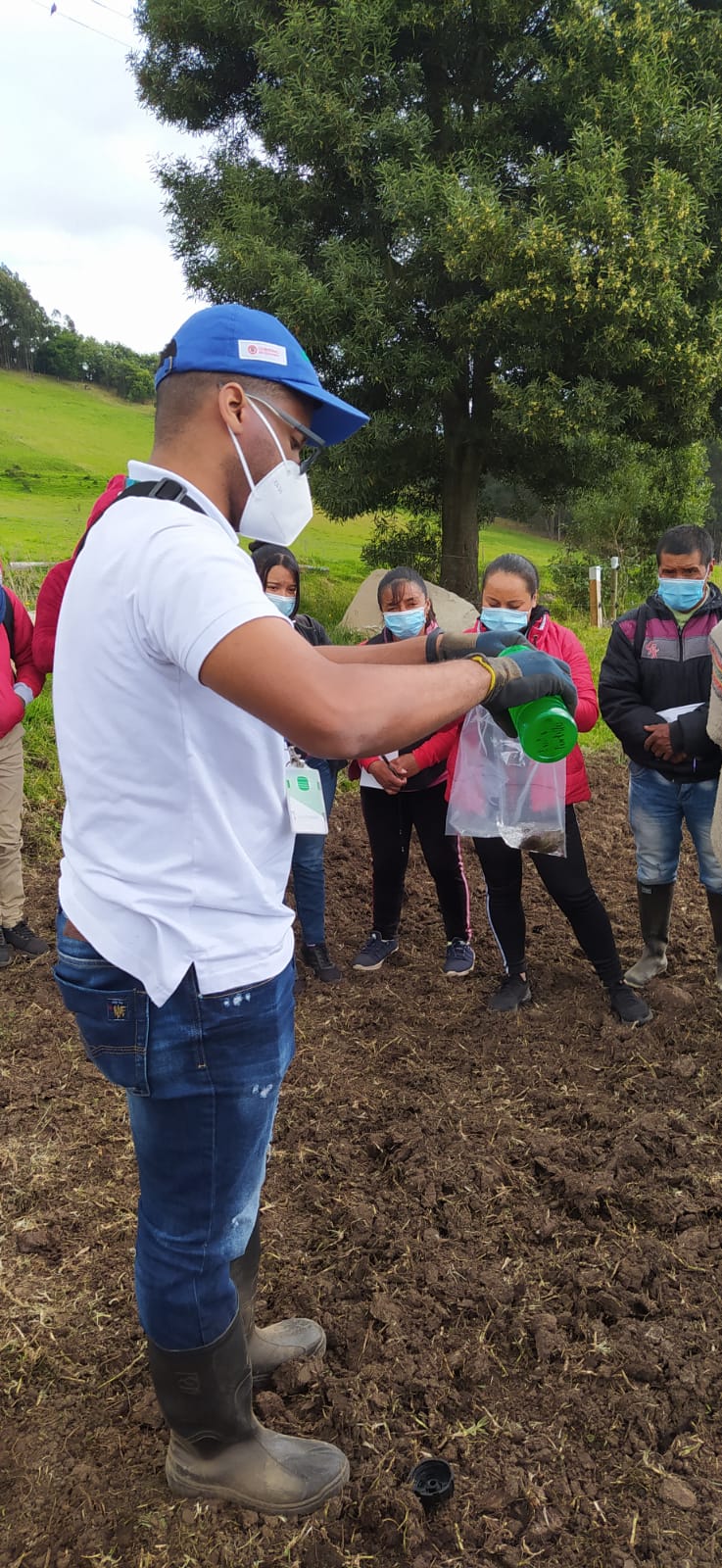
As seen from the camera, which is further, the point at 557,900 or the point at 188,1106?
the point at 557,900

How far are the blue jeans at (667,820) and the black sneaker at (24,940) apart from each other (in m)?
3.06

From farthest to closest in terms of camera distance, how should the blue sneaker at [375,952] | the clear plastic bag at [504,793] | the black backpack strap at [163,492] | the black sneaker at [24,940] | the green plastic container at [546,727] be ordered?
the black sneaker at [24,940] → the blue sneaker at [375,952] → the clear plastic bag at [504,793] → the green plastic container at [546,727] → the black backpack strap at [163,492]

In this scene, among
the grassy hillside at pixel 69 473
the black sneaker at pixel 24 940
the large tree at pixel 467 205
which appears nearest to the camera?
the black sneaker at pixel 24 940

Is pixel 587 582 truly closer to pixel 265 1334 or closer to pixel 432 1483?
pixel 265 1334

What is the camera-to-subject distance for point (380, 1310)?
2.64 meters

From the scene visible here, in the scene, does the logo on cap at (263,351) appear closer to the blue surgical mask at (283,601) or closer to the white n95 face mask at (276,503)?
the white n95 face mask at (276,503)

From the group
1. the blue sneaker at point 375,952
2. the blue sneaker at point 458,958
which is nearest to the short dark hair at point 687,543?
the blue sneaker at point 458,958

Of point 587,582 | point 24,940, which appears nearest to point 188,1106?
point 24,940

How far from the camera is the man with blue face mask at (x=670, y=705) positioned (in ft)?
13.1

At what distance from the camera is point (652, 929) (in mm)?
4559

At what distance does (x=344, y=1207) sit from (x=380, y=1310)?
503 millimetres

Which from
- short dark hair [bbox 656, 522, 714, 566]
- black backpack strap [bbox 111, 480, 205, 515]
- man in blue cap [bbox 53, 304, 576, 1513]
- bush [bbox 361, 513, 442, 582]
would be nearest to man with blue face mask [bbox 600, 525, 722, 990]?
short dark hair [bbox 656, 522, 714, 566]

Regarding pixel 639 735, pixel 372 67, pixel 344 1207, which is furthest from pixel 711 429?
pixel 344 1207

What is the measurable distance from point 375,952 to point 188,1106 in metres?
3.25
